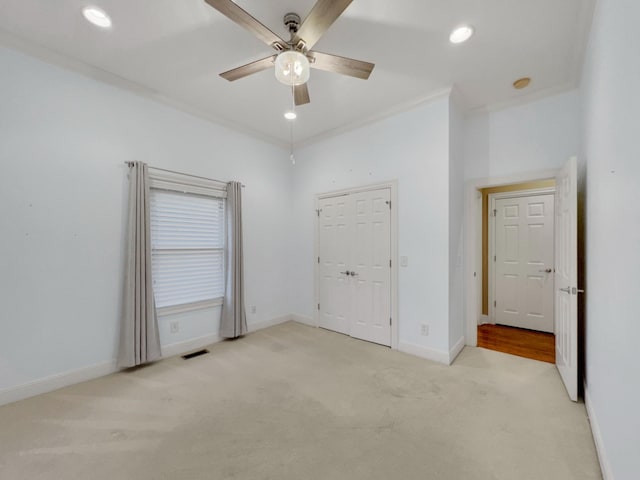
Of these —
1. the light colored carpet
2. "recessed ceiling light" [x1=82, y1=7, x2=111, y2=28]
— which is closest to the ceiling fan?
"recessed ceiling light" [x1=82, y1=7, x2=111, y2=28]

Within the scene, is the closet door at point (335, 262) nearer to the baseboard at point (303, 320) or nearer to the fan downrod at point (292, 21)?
the baseboard at point (303, 320)

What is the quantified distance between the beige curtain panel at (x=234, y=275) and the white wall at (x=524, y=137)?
10.1 feet

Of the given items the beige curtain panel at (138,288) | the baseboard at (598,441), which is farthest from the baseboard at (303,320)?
the baseboard at (598,441)

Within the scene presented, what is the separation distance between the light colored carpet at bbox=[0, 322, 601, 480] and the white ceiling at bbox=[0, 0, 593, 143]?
3.01 meters

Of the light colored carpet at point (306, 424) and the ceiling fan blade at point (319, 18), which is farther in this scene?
the light colored carpet at point (306, 424)

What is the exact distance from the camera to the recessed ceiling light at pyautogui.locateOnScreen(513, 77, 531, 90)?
2832 mm

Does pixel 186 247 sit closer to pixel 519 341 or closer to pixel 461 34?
pixel 461 34

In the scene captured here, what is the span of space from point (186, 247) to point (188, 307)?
2.45 feet

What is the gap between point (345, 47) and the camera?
94.2 inches

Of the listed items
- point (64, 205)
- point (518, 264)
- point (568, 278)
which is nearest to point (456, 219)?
point (568, 278)

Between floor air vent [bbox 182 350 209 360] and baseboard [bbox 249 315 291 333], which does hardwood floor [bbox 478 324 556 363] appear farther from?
floor air vent [bbox 182 350 209 360]

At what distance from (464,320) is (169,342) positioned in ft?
12.0

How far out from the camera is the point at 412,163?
10.9 ft

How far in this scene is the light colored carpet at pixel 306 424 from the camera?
5.40 ft
